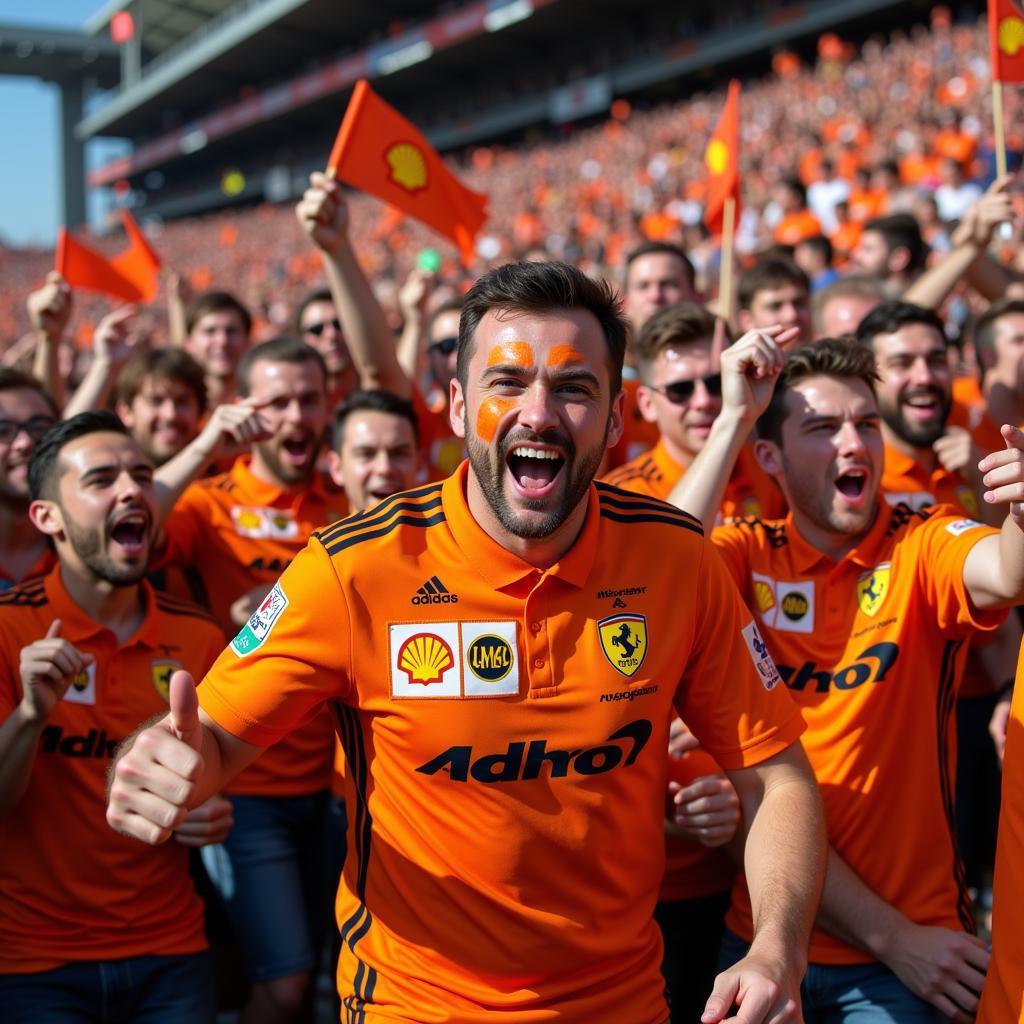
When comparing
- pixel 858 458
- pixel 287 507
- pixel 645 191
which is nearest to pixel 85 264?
pixel 287 507

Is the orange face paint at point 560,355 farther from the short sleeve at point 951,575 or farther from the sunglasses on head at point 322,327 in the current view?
the sunglasses on head at point 322,327

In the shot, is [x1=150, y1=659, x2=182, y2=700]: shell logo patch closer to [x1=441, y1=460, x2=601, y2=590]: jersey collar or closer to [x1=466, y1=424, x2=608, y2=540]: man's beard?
[x1=441, y1=460, x2=601, y2=590]: jersey collar

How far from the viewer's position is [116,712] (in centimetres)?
309

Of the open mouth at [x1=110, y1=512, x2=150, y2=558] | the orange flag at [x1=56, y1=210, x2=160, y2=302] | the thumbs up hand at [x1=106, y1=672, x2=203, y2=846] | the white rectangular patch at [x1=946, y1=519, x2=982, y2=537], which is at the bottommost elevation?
the thumbs up hand at [x1=106, y1=672, x2=203, y2=846]

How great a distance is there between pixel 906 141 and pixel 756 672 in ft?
44.5

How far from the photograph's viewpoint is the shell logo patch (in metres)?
3.18

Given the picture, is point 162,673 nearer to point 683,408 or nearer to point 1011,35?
point 683,408

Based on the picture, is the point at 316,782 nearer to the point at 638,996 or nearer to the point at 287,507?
the point at 287,507

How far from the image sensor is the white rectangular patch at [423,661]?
7.39 feet

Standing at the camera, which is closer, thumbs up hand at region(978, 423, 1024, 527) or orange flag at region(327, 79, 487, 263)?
thumbs up hand at region(978, 423, 1024, 527)

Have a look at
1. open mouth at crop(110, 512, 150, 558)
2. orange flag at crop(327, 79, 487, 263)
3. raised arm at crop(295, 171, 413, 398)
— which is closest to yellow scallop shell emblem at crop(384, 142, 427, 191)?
orange flag at crop(327, 79, 487, 263)

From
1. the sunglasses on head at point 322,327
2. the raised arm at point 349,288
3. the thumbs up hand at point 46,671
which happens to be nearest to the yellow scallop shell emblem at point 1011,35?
the raised arm at point 349,288

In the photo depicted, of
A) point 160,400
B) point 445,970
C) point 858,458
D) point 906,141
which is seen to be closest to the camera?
point 445,970

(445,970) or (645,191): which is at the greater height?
(645,191)
